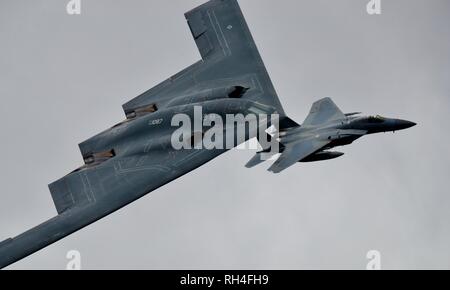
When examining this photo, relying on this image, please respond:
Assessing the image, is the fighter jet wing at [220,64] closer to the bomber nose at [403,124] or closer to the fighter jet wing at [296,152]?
the fighter jet wing at [296,152]

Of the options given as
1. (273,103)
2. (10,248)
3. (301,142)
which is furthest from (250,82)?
(10,248)

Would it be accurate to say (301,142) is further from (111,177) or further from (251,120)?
(111,177)

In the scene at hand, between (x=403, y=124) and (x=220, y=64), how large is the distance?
36.8 feet

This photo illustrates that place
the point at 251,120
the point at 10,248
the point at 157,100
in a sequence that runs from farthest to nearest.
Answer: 1. the point at 157,100
2. the point at 251,120
3. the point at 10,248

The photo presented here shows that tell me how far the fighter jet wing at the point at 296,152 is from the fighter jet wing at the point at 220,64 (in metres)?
3.59

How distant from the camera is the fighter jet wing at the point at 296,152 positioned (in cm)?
4991

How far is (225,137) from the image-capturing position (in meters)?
51.7

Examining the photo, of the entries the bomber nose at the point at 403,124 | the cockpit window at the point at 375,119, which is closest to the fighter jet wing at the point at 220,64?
the cockpit window at the point at 375,119

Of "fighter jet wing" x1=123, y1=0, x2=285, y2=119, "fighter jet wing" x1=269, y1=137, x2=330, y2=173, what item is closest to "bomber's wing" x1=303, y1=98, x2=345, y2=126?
"fighter jet wing" x1=269, y1=137, x2=330, y2=173

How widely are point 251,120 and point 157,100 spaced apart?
6.28m

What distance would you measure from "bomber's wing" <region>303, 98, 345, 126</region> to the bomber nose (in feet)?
8.82

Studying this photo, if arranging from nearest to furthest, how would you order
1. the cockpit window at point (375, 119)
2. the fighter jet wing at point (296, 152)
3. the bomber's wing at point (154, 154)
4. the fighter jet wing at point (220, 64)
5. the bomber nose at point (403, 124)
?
the bomber's wing at point (154, 154) → the fighter jet wing at point (296, 152) → the bomber nose at point (403, 124) → the cockpit window at point (375, 119) → the fighter jet wing at point (220, 64)

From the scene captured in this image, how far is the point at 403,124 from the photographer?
5153cm

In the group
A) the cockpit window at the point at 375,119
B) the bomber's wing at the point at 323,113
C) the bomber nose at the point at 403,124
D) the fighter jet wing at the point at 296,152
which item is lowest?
the bomber nose at the point at 403,124
